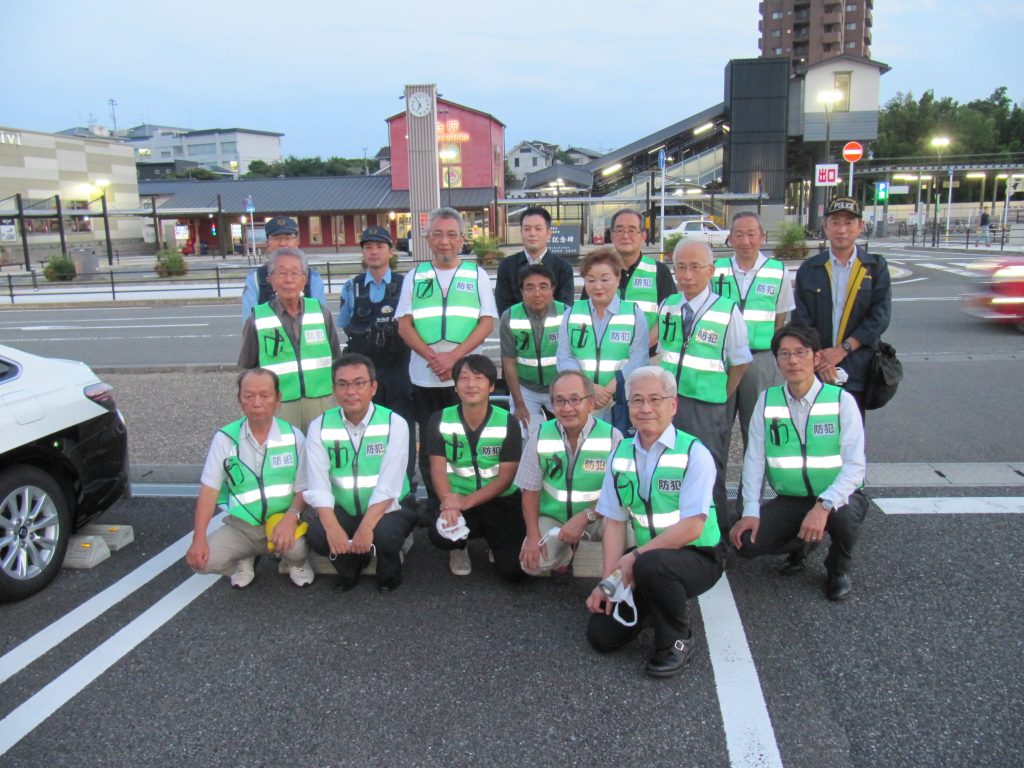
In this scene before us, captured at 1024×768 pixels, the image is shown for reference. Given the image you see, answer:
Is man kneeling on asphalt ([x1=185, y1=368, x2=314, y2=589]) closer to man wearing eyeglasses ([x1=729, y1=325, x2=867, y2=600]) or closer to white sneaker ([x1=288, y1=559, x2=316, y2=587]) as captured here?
white sneaker ([x1=288, y1=559, x2=316, y2=587])

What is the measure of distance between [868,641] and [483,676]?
5.62 ft

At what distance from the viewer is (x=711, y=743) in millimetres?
2889

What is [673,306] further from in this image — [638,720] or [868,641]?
[638,720]

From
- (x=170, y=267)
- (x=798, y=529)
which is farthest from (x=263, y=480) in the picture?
(x=170, y=267)

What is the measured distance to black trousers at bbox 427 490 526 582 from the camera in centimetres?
423

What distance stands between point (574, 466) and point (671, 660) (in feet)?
3.67

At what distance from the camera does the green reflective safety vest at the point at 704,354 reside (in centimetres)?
450

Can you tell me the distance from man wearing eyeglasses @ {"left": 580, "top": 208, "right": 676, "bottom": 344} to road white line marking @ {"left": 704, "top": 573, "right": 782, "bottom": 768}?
1.78 meters

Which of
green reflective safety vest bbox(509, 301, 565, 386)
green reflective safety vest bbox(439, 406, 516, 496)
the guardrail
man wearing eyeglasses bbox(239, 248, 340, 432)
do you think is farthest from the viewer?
the guardrail

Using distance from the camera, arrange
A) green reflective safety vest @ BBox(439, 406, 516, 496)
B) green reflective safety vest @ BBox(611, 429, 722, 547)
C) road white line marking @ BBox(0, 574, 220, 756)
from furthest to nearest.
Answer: green reflective safety vest @ BBox(439, 406, 516, 496) < green reflective safety vest @ BBox(611, 429, 722, 547) < road white line marking @ BBox(0, 574, 220, 756)

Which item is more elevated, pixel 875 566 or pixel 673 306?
pixel 673 306

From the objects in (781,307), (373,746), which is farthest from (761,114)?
(373,746)

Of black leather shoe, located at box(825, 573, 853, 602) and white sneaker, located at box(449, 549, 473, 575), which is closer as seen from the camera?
black leather shoe, located at box(825, 573, 853, 602)

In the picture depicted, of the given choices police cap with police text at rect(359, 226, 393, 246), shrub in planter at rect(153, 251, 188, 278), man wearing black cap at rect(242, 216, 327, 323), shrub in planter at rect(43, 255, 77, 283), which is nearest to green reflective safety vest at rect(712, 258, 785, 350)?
police cap with police text at rect(359, 226, 393, 246)
